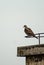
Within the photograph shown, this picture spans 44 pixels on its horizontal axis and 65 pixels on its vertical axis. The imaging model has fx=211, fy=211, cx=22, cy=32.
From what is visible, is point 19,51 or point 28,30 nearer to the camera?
point 19,51

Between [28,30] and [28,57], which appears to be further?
[28,30]

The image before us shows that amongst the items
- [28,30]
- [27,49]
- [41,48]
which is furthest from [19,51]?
[28,30]

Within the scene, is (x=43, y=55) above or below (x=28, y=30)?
below

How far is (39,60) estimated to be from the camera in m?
3.82

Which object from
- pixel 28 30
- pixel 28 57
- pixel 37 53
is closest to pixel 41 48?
pixel 37 53

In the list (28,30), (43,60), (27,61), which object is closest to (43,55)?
(43,60)

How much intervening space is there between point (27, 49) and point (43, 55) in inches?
12.4

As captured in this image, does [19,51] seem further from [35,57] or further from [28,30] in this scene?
[28,30]

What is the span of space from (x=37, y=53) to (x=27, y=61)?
31 cm

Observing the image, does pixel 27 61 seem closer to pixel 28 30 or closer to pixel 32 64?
pixel 32 64

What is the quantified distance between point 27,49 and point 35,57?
211 millimetres

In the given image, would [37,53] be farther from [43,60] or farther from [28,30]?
[28,30]

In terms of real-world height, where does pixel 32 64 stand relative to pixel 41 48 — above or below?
below

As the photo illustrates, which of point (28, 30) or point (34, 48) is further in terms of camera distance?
point (28, 30)
